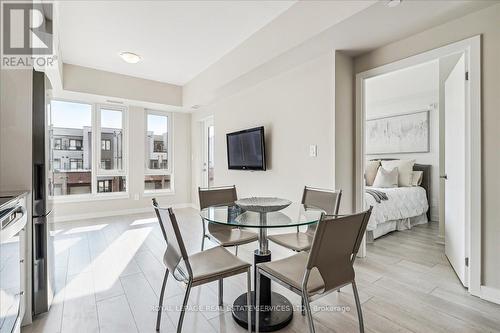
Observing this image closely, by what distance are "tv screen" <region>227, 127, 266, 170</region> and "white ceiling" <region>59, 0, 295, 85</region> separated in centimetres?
123

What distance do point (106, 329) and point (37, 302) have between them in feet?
2.04

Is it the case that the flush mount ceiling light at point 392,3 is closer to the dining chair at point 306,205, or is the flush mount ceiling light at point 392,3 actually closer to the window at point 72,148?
the dining chair at point 306,205

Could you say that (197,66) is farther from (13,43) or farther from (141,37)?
(13,43)

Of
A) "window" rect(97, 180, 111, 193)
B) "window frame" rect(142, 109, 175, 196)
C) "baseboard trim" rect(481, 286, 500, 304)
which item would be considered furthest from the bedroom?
"window" rect(97, 180, 111, 193)

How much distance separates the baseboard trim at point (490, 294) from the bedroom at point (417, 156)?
7.1 inches

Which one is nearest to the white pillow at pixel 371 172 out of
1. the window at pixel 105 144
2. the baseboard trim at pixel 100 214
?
the baseboard trim at pixel 100 214

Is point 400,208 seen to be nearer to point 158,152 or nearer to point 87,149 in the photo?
point 158,152

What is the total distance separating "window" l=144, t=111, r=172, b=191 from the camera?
18.6ft

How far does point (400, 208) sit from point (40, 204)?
14.3 ft

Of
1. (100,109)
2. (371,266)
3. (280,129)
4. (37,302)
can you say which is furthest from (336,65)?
(100,109)

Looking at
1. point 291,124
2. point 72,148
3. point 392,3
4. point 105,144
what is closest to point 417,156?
point 291,124

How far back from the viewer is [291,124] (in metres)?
3.15

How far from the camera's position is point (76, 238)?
3.60 m

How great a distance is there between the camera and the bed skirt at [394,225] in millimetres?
3407
